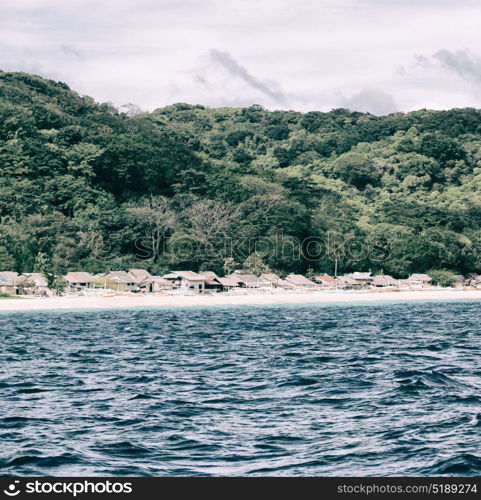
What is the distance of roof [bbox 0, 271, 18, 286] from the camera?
7663 cm

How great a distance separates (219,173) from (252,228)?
14658 millimetres

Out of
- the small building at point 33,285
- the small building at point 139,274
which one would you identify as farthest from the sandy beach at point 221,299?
the small building at point 139,274

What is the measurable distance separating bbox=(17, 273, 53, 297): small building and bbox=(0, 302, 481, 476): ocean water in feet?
146

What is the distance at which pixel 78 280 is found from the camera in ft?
272

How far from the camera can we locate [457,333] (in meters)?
A: 36.1

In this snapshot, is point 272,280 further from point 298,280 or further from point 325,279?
point 325,279

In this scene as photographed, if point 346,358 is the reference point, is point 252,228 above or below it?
above

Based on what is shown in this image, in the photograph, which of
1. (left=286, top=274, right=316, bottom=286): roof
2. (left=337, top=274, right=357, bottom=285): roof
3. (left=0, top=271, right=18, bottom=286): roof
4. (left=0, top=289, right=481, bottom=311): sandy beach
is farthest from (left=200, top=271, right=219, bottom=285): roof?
(left=0, top=271, right=18, bottom=286): roof

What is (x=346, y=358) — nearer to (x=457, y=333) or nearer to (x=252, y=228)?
(x=457, y=333)

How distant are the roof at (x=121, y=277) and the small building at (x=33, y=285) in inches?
346

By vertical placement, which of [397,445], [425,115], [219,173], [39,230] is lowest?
[397,445]

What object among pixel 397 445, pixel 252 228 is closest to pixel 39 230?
pixel 252 228

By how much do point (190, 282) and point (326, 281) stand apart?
59.5ft

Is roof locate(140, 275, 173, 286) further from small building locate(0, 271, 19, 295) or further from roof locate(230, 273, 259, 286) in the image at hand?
small building locate(0, 271, 19, 295)
